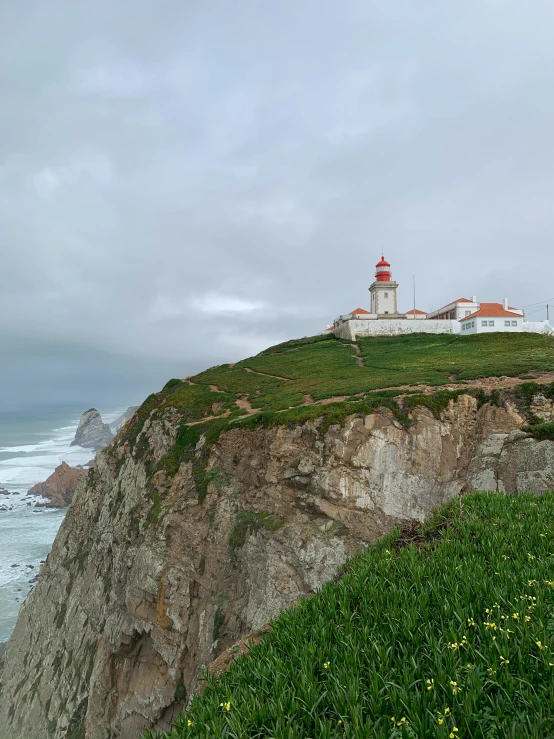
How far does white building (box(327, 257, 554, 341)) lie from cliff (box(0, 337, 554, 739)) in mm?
22373

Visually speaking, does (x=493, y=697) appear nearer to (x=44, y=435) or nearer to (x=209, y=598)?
(x=209, y=598)

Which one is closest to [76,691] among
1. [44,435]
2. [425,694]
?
[425,694]

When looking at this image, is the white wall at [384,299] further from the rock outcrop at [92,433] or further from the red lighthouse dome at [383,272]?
the rock outcrop at [92,433]

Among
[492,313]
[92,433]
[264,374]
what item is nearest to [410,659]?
[264,374]

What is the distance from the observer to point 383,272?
2287 inches

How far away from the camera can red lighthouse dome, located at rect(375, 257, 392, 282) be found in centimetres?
5781

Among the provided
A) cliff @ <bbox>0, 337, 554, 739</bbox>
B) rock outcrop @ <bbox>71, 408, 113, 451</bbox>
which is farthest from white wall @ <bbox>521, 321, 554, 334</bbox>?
rock outcrop @ <bbox>71, 408, 113, 451</bbox>

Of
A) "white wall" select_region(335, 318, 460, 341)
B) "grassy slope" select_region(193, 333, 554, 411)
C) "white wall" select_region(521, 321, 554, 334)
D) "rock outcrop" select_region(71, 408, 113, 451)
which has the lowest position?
"rock outcrop" select_region(71, 408, 113, 451)

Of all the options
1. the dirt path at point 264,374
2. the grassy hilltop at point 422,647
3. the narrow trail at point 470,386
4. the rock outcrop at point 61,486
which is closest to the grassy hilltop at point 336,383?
the dirt path at point 264,374

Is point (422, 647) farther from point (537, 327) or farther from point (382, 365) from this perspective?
point (537, 327)

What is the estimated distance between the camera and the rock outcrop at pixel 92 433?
137387mm

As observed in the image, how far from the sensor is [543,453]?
15.5 m

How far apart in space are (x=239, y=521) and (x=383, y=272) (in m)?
48.7

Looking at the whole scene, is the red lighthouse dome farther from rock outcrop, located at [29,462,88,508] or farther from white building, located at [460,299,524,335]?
rock outcrop, located at [29,462,88,508]
